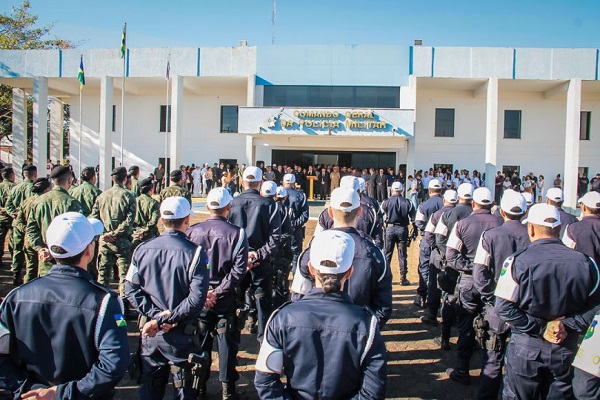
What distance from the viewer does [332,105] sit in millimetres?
24984

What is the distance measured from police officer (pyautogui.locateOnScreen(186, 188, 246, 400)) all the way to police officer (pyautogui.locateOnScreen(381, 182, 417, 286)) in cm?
493

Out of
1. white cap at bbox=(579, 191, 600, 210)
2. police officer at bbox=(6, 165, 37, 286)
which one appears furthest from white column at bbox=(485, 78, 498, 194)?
police officer at bbox=(6, 165, 37, 286)

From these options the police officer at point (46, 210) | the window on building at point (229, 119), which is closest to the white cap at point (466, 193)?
the police officer at point (46, 210)

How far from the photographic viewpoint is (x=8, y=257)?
10.7 m

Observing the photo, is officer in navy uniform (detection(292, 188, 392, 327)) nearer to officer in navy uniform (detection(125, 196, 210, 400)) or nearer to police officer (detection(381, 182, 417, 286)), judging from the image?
officer in navy uniform (detection(125, 196, 210, 400))

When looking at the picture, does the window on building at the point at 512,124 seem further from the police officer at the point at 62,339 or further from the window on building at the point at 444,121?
the police officer at the point at 62,339

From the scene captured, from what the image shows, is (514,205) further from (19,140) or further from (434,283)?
(19,140)

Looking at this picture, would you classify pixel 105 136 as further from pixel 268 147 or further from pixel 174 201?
pixel 174 201

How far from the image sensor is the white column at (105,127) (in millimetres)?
24984

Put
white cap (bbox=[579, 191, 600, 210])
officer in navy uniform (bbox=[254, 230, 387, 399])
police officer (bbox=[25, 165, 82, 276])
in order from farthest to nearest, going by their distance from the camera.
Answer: police officer (bbox=[25, 165, 82, 276])
white cap (bbox=[579, 191, 600, 210])
officer in navy uniform (bbox=[254, 230, 387, 399])

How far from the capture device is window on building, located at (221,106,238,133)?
93.3 ft

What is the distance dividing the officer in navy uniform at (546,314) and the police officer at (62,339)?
8.93ft

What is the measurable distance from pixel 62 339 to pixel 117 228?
4714 mm

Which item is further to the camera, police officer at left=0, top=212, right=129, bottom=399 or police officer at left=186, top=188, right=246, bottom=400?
police officer at left=186, top=188, right=246, bottom=400
